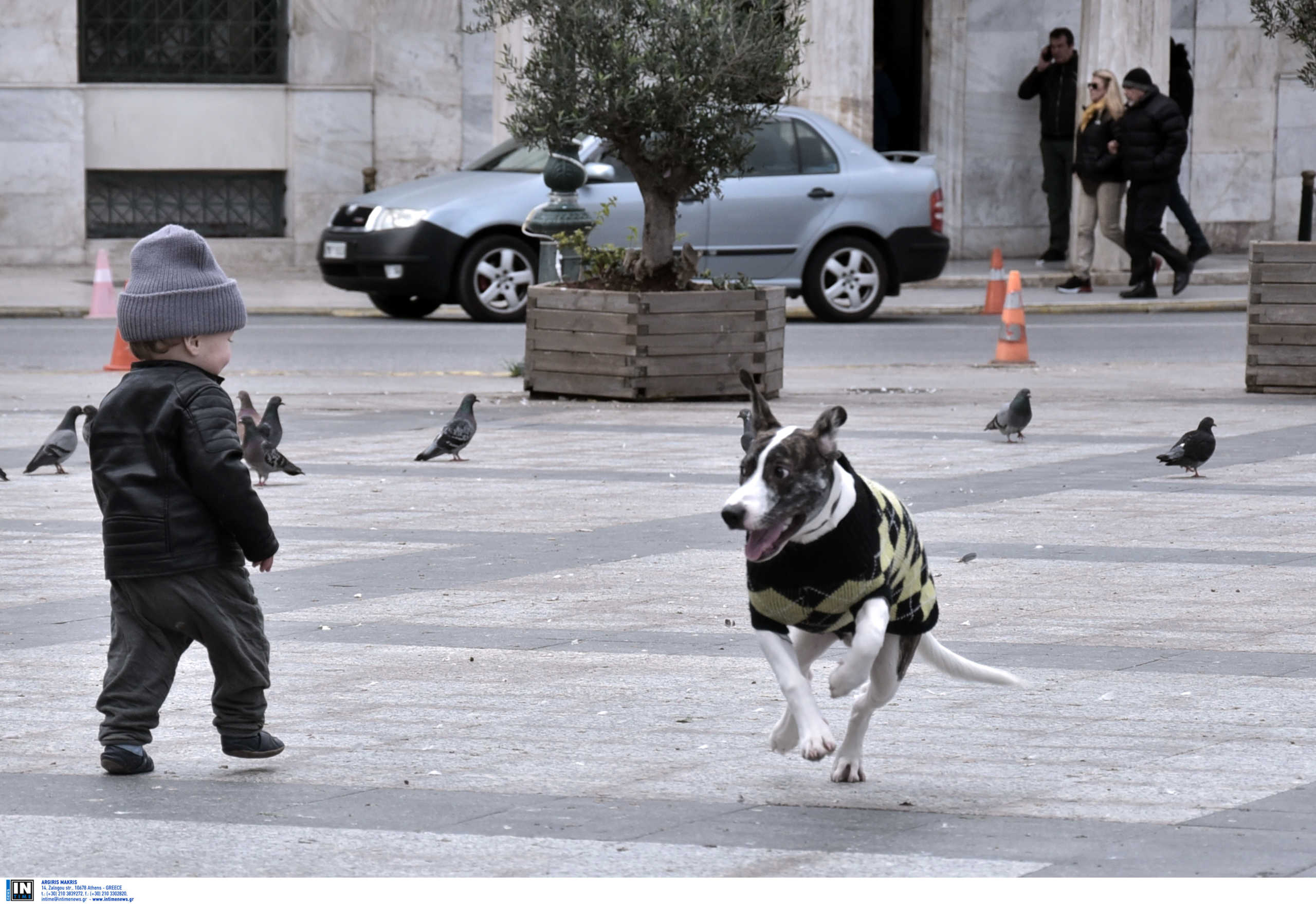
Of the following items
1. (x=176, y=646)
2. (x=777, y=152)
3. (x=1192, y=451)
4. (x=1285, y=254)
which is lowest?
(x=1192, y=451)

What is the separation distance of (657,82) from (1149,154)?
912cm

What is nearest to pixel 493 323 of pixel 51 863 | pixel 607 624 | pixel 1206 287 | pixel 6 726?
pixel 1206 287

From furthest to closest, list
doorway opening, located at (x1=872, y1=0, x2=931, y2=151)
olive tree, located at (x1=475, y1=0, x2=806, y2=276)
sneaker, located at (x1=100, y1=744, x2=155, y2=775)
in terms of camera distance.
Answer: doorway opening, located at (x1=872, y1=0, x2=931, y2=151) → olive tree, located at (x1=475, y1=0, x2=806, y2=276) → sneaker, located at (x1=100, y1=744, x2=155, y2=775)

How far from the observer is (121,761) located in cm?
525

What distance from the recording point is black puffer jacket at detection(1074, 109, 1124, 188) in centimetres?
2244

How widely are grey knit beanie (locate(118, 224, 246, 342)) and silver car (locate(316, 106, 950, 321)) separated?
13.2m

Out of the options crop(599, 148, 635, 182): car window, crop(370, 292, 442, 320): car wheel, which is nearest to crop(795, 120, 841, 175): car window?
crop(599, 148, 635, 182): car window

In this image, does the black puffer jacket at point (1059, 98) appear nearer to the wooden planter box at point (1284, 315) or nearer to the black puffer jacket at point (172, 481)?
the wooden planter box at point (1284, 315)

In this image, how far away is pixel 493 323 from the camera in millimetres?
19641

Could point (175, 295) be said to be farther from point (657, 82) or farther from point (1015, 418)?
point (657, 82)

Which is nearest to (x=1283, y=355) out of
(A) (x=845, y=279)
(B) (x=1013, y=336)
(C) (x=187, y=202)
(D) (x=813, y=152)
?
(B) (x=1013, y=336)

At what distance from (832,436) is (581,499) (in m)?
5.31

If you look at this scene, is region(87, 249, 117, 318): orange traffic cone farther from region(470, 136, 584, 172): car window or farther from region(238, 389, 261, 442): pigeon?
region(238, 389, 261, 442): pigeon
